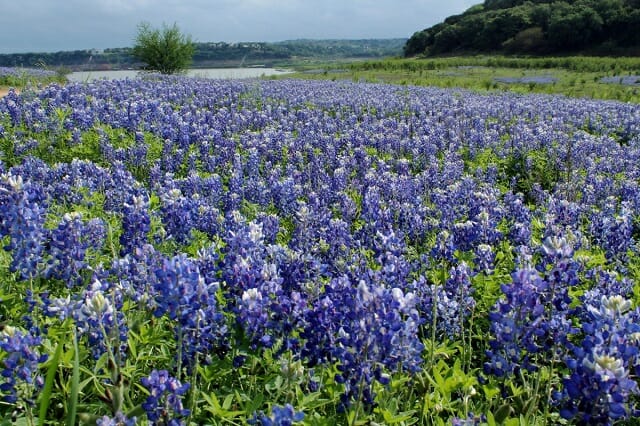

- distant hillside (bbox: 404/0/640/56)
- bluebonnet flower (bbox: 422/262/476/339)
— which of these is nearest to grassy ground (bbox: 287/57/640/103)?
bluebonnet flower (bbox: 422/262/476/339)

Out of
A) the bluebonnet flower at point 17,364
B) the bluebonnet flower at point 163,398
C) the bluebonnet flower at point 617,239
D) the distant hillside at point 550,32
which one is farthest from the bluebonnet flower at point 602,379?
the distant hillside at point 550,32

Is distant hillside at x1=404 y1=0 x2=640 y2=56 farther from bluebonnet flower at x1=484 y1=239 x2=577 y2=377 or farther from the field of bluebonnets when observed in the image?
bluebonnet flower at x1=484 y1=239 x2=577 y2=377

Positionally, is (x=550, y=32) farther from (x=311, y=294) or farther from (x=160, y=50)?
(x=311, y=294)

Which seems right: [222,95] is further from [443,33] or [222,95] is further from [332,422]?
[443,33]

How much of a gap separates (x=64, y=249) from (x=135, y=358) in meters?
0.73

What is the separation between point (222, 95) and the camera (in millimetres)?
13609

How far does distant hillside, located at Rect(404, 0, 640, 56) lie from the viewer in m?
52.6

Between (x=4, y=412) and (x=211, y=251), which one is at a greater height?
(x=211, y=251)

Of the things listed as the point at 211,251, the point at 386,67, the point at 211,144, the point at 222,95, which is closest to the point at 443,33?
the point at 386,67

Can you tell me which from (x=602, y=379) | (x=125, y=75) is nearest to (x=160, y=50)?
(x=125, y=75)

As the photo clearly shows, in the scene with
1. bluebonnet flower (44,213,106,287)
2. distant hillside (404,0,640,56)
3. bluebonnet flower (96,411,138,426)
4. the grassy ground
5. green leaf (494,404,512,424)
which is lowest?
green leaf (494,404,512,424)

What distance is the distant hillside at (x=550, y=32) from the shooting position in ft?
173

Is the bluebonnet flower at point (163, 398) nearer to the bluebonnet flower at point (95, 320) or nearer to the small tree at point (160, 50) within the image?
the bluebonnet flower at point (95, 320)

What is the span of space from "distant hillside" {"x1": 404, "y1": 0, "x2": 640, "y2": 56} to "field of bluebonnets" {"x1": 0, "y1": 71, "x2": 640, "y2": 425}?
5257 centimetres
